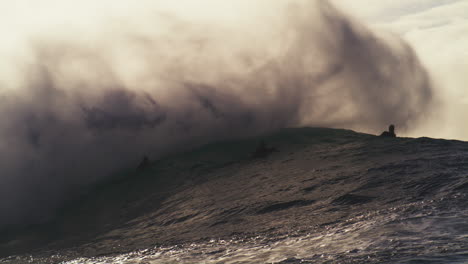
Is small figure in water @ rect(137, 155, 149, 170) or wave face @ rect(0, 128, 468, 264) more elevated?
small figure in water @ rect(137, 155, 149, 170)

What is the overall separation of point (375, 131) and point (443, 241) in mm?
23375

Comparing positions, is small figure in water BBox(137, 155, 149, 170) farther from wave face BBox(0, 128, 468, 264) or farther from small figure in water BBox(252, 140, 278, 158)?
small figure in water BBox(252, 140, 278, 158)

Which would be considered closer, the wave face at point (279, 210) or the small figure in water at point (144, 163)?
the wave face at point (279, 210)

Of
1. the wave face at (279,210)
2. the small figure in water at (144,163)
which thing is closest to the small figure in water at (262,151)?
the wave face at (279,210)

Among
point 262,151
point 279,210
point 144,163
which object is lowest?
point 279,210

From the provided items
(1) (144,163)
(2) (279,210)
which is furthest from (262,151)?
(2) (279,210)

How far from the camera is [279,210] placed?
12438mm

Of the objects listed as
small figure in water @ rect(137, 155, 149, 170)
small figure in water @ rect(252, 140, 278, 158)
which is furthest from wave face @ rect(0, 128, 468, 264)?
small figure in water @ rect(252, 140, 278, 158)

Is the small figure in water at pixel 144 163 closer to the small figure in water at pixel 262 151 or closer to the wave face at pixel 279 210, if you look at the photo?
the wave face at pixel 279 210

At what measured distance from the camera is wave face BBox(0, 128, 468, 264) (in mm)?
8586

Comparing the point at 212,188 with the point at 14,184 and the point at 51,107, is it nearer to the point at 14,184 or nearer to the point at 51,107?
the point at 14,184

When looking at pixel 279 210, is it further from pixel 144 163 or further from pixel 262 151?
pixel 144 163

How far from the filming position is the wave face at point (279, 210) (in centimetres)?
859

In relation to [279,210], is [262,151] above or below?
above
